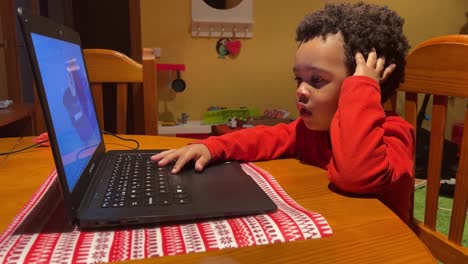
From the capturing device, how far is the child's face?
2.39ft

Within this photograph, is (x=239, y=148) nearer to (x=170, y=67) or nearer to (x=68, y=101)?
(x=68, y=101)

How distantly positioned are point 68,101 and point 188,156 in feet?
0.78

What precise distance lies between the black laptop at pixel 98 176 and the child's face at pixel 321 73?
7.6 inches

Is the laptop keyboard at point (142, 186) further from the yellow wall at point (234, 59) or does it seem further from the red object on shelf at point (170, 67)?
the yellow wall at point (234, 59)

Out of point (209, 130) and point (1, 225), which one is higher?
point (1, 225)

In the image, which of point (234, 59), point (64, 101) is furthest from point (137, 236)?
point (234, 59)

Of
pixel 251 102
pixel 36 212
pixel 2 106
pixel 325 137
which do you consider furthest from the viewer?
pixel 251 102

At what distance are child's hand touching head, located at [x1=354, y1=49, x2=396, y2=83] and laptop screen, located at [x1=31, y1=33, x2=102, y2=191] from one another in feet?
A: 1.57

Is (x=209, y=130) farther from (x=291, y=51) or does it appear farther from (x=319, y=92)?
(x=319, y=92)

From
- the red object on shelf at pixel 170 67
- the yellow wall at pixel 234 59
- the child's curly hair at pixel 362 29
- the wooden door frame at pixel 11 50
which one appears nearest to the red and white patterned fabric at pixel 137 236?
the child's curly hair at pixel 362 29

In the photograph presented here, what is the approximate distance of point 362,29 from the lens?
0.73 meters

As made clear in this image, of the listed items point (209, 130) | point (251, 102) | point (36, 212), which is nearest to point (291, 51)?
point (251, 102)

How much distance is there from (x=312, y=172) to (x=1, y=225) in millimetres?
515

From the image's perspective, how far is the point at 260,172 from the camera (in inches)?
29.3
